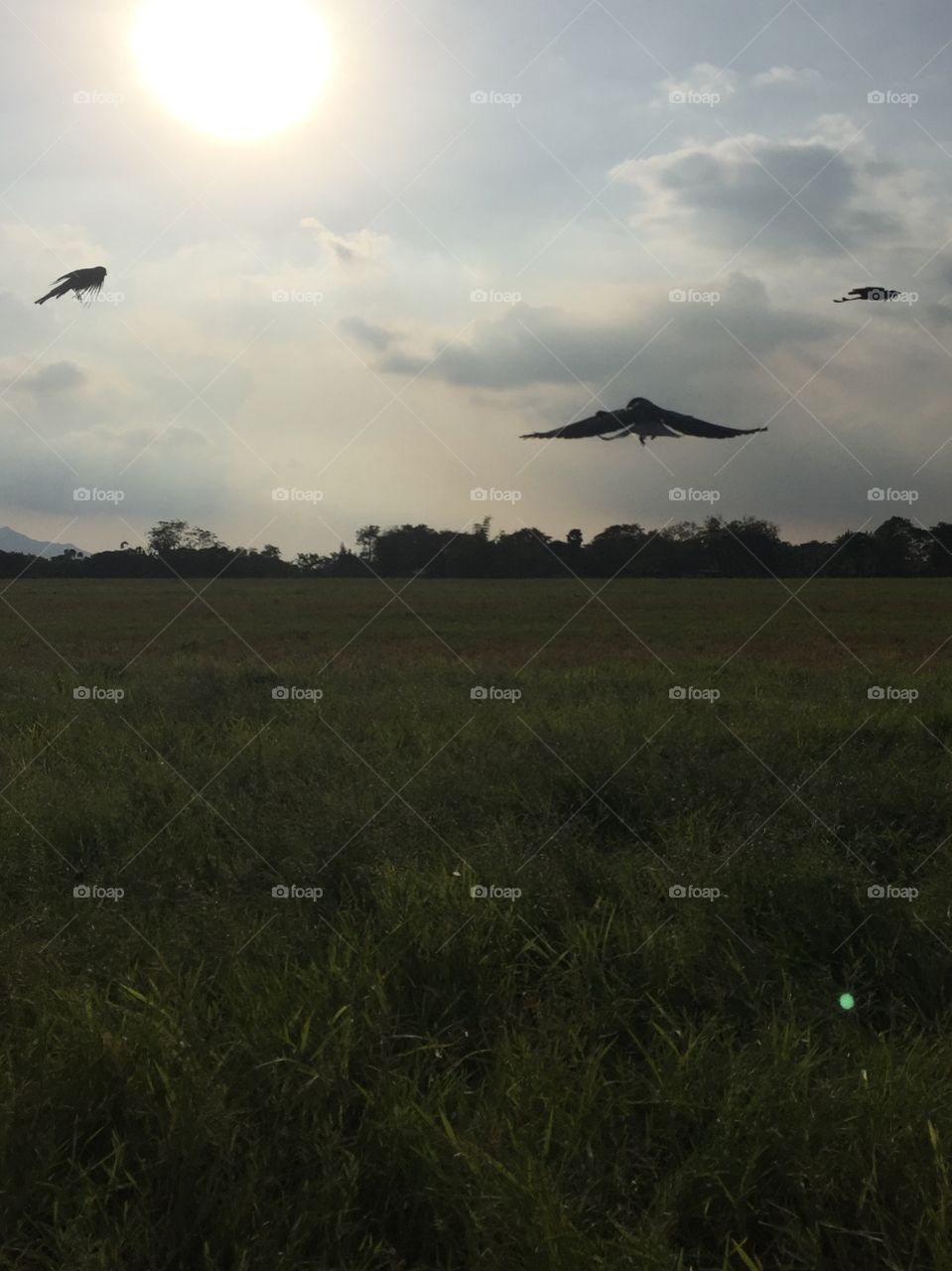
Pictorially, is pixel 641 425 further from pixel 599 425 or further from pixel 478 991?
pixel 478 991

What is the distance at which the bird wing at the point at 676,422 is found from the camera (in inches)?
305

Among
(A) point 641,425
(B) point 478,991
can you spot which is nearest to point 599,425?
(A) point 641,425

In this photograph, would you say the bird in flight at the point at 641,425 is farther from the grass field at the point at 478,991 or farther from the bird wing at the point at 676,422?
the grass field at the point at 478,991

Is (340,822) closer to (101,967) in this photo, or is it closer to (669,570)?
(101,967)

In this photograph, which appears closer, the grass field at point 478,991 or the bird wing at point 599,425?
the grass field at point 478,991

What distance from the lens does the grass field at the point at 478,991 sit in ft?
8.80

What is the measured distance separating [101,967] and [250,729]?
4003 mm

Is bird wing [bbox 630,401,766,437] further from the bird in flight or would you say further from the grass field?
the grass field

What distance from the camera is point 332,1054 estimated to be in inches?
129

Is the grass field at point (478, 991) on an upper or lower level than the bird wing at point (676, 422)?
lower

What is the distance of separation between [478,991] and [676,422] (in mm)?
5277

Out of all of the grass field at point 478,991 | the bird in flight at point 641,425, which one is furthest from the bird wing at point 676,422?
the grass field at point 478,991

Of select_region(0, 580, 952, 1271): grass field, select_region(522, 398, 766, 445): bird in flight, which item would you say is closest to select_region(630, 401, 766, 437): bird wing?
select_region(522, 398, 766, 445): bird in flight

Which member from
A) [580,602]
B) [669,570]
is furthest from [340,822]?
[669,570]
